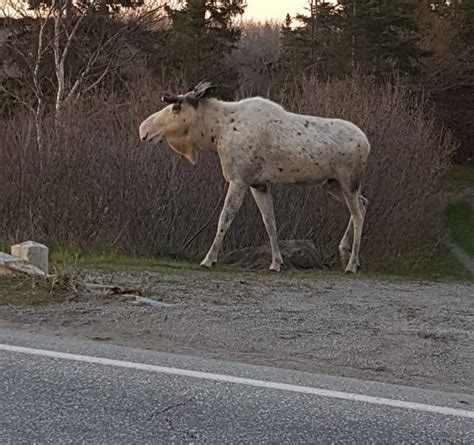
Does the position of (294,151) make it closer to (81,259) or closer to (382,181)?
(81,259)

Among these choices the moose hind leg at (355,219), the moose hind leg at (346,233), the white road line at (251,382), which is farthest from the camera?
the moose hind leg at (346,233)

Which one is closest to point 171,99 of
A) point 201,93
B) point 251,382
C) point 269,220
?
point 201,93

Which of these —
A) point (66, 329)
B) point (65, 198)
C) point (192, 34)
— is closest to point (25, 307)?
point (66, 329)

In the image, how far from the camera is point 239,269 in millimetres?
12461

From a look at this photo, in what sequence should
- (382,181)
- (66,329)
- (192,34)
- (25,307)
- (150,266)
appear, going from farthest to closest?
(192,34) → (382,181) → (150,266) → (25,307) → (66,329)

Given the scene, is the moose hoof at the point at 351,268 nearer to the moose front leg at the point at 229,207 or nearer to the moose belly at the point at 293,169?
the moose belly at the point at 293,169

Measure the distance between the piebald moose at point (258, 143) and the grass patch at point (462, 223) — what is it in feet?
70.7

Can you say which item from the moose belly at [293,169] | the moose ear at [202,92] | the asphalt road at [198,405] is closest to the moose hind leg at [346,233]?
the moose belly at [293,169]

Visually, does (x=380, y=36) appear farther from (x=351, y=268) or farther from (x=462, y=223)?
(x=351, y=268)

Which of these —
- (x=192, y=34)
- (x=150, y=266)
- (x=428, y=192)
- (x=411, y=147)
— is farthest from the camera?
(x=192, y=34)

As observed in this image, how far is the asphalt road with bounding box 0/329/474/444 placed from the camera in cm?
Result: 461

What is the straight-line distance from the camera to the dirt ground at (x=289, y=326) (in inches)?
247

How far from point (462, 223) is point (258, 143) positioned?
99.6 ft

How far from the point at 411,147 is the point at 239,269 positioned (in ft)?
35.8
